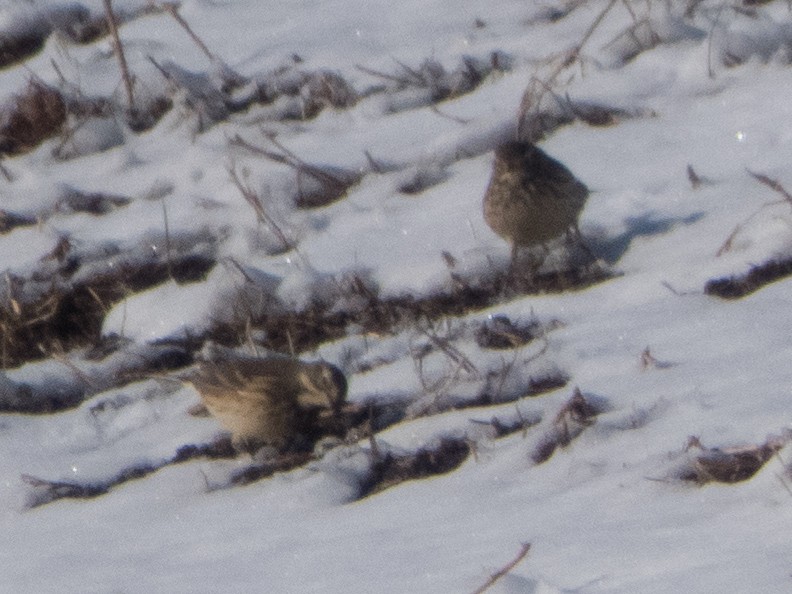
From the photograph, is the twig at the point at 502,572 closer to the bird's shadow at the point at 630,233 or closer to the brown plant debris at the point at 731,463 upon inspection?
the brown plant debris at the point at 731,463

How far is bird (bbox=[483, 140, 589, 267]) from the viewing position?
581cm

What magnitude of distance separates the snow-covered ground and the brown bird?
0.12m

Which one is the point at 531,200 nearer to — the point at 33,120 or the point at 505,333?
the point at 505,333

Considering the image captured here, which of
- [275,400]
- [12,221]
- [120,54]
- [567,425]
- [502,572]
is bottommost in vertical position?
[12,221]

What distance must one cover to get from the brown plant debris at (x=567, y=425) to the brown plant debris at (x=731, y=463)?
0.49 metres

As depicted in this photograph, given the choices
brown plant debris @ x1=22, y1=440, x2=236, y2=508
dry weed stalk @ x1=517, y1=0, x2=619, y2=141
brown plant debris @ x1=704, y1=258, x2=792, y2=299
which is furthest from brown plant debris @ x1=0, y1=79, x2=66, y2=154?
brown plant debris @ x1=704, y1=258, x2=792, y2=299

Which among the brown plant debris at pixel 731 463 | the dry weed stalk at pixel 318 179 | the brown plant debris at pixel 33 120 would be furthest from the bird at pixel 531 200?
the brown plant debris at pixel 33 120

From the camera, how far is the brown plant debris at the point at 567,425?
13.2ft

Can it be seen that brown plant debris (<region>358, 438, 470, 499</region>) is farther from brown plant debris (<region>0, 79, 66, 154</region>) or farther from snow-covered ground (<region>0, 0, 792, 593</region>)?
brown plant debris (<region>0, 79, 66, 154</region>)

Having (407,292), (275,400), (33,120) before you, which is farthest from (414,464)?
(33,120)

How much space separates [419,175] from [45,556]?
2.86 meters

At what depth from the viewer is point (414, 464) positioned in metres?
4.30

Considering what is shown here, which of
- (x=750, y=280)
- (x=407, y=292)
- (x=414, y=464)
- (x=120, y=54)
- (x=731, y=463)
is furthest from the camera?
(x=120, y=54)

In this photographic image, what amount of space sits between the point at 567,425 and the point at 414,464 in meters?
0.44
